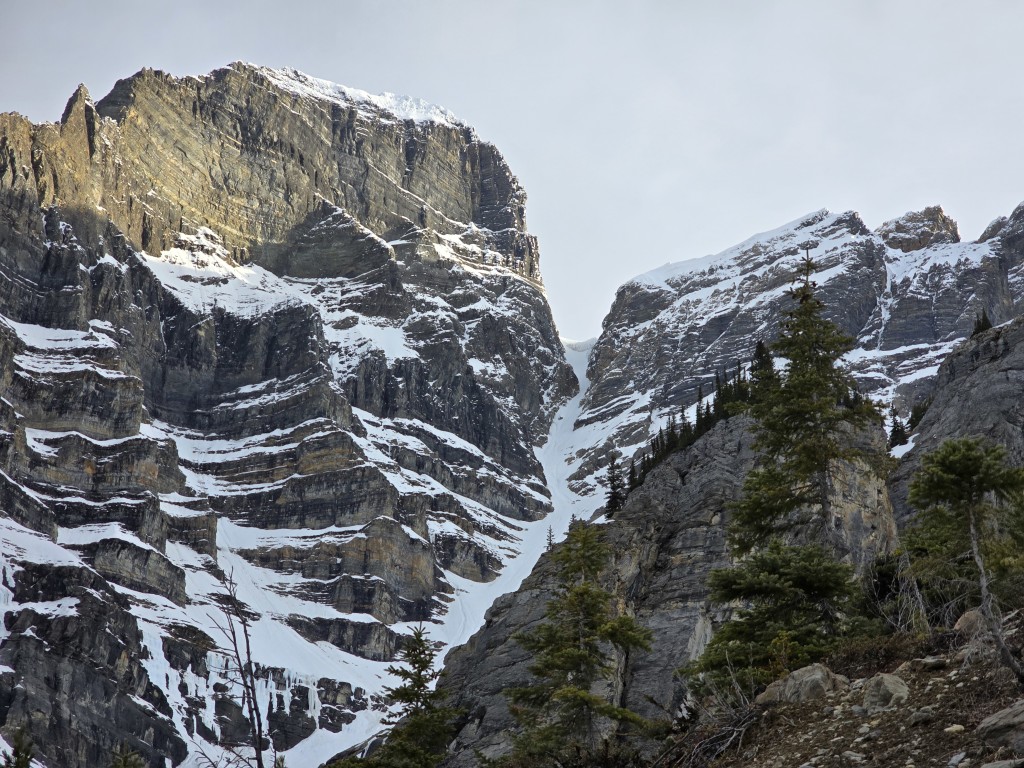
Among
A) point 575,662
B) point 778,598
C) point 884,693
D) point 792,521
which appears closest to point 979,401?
point 792,521

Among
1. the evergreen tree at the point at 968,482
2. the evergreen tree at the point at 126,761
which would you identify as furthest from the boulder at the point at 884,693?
the evergreen tree at the point at 126,761

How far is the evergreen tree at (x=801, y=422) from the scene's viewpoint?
2775cm

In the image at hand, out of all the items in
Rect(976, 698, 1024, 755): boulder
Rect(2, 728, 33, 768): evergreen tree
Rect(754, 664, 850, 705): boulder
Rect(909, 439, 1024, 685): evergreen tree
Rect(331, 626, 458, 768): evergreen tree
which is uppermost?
Rect(909, 439, 1024, 685): evergreen tree

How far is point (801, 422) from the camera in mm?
28562

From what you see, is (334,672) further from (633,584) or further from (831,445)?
(831,445)

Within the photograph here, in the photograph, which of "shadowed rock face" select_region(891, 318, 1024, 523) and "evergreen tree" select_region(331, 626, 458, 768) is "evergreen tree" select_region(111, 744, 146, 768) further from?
"shadowed rock face" select_region(891, 318, 1024, 523)

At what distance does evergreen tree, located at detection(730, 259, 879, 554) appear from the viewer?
27750 millimetres

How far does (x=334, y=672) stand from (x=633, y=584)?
111196 millimetres

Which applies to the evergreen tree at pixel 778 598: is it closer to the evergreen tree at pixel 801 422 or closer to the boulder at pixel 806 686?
the evergreen tree at pixel 801 422

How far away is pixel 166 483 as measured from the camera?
190 metres

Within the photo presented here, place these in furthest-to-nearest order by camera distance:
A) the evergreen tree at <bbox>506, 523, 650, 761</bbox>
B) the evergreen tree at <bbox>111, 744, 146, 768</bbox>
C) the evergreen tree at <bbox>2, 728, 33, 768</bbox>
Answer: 1. the evergreen tree at <bbox>111, 744, 146, 768</bbox>
2. the evergreen tree at <bbox>2, 728, 33, 768</bbox>
3. the evergreen tree at <bbox>506, 523, 650, 761</bbox>

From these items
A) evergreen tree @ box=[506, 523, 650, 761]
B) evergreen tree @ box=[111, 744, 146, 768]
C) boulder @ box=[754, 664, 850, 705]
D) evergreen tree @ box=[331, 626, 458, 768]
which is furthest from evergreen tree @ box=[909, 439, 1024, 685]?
evergreen tree @ box=[111, 744, 146, 768]

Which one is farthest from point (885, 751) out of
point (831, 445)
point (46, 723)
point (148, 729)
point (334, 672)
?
point (334, 672)

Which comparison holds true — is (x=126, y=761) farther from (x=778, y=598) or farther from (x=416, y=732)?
(x=778, y=598)
